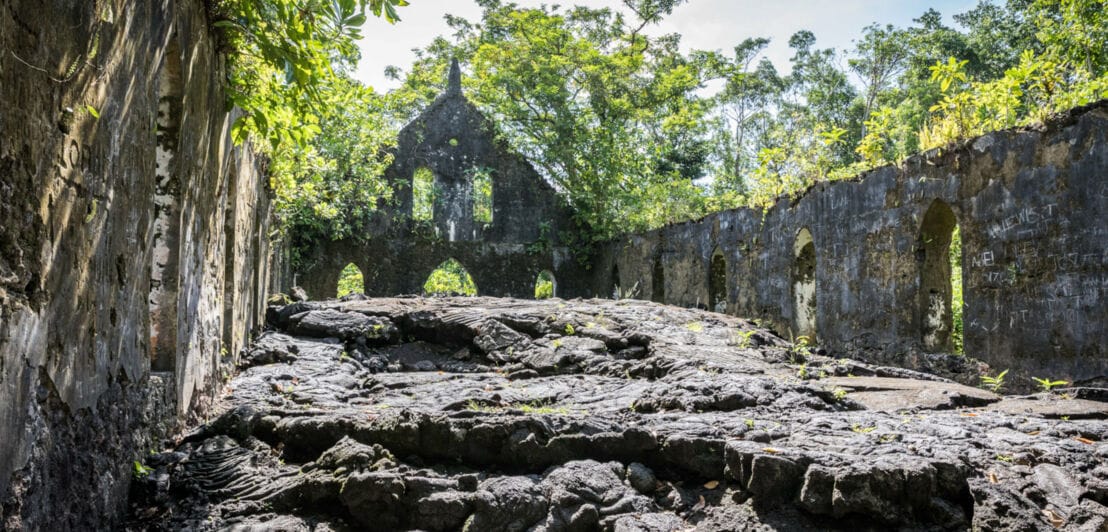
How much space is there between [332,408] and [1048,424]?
4702mm

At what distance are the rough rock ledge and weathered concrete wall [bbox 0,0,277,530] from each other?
1.90ft

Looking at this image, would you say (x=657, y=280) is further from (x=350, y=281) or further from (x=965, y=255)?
(x=350, y=281)

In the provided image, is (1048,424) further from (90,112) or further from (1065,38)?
(1065,38)

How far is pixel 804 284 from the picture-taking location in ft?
38.7

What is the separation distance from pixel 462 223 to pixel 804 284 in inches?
443

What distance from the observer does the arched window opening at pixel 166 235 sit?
15.2 feet

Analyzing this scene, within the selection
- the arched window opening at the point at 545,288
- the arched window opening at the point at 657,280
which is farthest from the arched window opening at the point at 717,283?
the arched window opening at the point at 545,288

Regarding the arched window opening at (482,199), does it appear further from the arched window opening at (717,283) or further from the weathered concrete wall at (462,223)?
the arched window opening at (717,283)

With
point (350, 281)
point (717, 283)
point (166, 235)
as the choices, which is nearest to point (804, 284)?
point (717, 283)

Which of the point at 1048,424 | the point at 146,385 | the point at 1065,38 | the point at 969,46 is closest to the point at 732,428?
the point at 1048,424

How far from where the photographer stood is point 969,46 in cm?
2395

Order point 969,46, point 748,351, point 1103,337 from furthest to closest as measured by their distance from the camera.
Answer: point 969,46, point 748,351, point 1103,337

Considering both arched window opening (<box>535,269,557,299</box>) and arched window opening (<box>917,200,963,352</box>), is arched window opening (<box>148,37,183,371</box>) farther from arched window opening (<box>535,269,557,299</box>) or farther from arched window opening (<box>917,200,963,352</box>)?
arched window opening (<box>535,269,557,299</box>)

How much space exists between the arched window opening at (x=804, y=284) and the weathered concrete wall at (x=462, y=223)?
1022 centimetres
